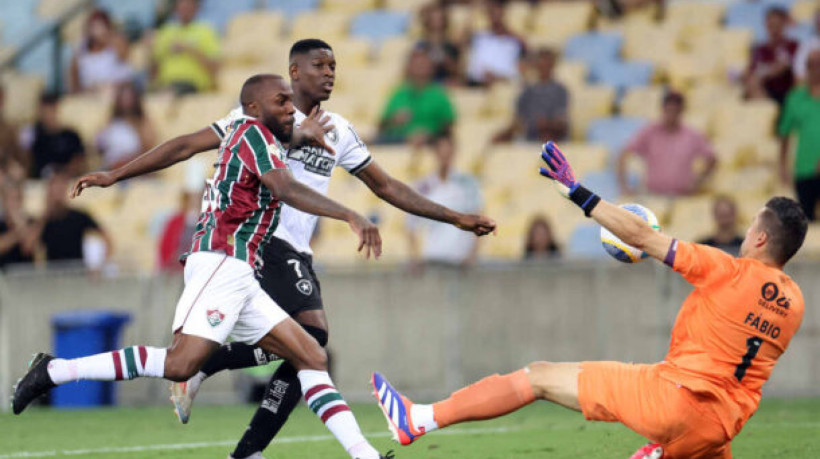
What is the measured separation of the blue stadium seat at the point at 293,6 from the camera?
19781 millimetres

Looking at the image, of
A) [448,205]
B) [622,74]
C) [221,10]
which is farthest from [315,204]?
[221,10]

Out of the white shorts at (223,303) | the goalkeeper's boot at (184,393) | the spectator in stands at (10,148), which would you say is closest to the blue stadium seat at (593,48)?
the spectator in stands at (10,148)

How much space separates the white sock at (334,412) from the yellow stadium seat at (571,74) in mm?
9815

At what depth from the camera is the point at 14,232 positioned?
1557 cm

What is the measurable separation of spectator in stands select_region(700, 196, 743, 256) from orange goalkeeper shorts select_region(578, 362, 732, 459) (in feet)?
22.3

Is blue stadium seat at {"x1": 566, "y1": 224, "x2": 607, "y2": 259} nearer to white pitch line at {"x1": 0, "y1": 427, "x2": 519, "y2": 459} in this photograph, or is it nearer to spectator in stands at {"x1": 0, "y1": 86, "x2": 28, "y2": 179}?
white pitch line at {"x1": 0, "y1": 427, "x2": 519, "y2": 459}

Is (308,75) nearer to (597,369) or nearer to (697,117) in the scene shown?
(597,369)

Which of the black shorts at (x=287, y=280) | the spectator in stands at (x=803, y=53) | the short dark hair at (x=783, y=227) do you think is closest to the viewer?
the short dark hair at (x=783, y=227)

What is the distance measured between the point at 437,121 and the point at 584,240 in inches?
87.0

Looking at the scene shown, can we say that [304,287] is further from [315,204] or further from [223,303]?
[315,204]

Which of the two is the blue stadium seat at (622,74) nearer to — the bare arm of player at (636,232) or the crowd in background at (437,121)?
the crowd in background at (437,121)

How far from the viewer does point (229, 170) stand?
290 inches

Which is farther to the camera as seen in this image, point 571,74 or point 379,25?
point 379,25

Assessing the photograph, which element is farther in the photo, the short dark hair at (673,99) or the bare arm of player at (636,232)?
the short dark hair at (673,99)
